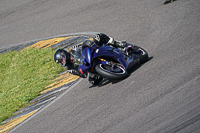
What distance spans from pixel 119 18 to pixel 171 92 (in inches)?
240

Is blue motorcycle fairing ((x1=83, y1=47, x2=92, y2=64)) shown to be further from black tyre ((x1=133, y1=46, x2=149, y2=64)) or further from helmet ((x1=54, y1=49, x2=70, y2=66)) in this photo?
black tyre ((x1=133, y1=46, x2=149, y2=64))

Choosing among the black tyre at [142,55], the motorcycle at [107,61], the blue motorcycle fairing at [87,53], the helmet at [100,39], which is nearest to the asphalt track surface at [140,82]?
the black tyre at [142,55]

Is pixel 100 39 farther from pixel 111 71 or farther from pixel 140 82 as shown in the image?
pixel 140 82

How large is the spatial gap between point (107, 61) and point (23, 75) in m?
4.48

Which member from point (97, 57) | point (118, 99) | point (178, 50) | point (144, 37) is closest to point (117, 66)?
Answer: point (97, 57)

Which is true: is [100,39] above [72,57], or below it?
above

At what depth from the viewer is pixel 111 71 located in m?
7.23

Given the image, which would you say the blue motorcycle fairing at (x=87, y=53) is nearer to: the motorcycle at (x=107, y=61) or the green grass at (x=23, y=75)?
the motorcycle at (x=107, y=61)

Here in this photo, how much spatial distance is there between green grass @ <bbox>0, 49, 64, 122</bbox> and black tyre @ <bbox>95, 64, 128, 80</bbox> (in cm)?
282

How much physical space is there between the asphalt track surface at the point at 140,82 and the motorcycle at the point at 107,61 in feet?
0.79

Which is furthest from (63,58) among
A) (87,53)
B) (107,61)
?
(107,61)

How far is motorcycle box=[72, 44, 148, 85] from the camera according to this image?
7248 mm

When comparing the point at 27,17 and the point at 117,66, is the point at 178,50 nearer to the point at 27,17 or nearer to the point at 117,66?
the point at 117,66

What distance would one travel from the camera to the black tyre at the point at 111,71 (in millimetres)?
7102
